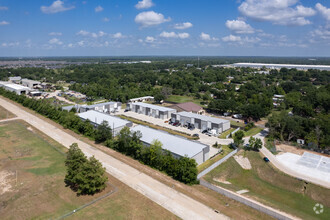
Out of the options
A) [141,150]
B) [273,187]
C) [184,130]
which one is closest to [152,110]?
[184,130]

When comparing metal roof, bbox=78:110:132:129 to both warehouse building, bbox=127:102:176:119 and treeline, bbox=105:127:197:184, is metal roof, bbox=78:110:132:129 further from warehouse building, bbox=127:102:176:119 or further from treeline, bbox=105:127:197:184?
warehouse building, bbox=127:102:176:119

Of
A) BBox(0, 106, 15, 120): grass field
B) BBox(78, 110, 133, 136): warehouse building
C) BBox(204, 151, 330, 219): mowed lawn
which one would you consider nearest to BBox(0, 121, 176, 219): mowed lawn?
BBox(78, 110, 133, 136): warehouse building

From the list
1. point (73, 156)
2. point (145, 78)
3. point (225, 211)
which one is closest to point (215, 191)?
point (225, 211)

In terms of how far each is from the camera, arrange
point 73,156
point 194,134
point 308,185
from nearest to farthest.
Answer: point 73,156 → point 308,185 → point 194,134

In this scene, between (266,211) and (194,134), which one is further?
(194,134)

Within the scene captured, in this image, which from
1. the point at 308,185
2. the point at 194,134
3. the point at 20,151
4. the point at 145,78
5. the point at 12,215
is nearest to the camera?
the point at 12,215

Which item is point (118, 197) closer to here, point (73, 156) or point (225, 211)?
point (73, 156)
